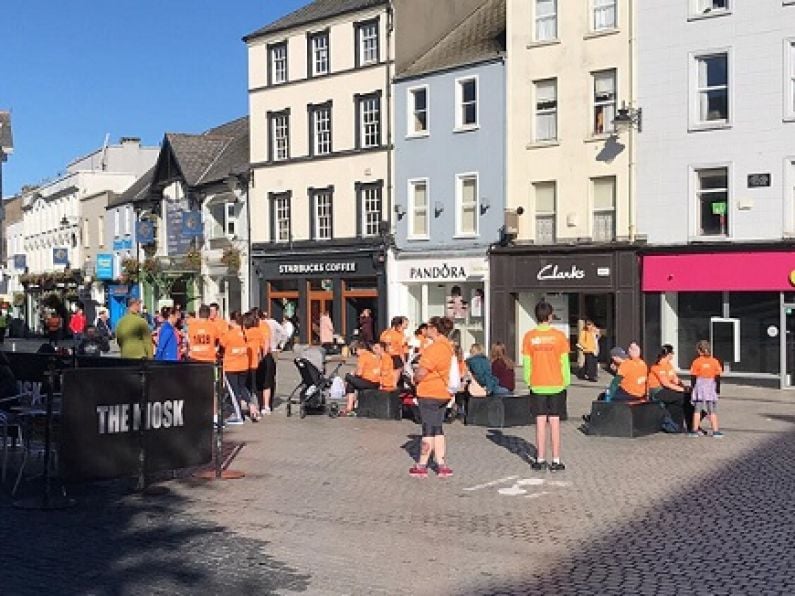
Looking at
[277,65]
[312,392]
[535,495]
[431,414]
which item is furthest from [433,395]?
[277,65]

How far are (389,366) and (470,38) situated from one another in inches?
807

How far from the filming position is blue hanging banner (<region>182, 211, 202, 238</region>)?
4603 cm

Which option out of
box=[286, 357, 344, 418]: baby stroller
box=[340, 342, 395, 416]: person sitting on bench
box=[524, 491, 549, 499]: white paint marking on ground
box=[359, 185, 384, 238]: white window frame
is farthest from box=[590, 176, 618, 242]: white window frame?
box=[524, 491, 549, 499]: white paint marking on ground

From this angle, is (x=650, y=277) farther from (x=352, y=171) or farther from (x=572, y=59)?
(x=352, y=171)

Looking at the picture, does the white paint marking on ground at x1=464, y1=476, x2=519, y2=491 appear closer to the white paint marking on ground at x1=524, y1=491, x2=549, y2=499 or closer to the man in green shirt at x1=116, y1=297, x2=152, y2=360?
the white paint marking on ground at x1=524, y1=491, x2=549, y2=499

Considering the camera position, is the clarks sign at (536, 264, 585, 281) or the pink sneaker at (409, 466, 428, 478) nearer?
the pink sneaker at (409, 466, 428, 478)

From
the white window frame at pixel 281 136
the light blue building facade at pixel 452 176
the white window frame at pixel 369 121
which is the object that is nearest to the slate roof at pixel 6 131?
the white window frame at pixel 281 136

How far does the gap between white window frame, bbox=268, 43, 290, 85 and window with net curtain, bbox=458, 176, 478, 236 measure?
10.4 meters

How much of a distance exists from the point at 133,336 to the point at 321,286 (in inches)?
928

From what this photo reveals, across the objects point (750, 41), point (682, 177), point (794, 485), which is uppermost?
point (750, 41)

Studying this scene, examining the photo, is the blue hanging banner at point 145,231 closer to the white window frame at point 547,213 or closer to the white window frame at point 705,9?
the white window frame at point 547,213

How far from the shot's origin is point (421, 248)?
115ft

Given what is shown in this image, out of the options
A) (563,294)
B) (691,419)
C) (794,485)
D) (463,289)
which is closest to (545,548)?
(794,485)

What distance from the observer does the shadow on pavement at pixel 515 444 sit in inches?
533
